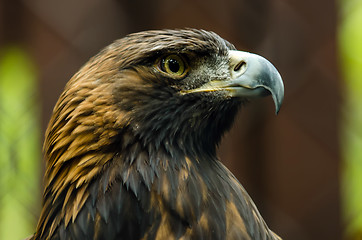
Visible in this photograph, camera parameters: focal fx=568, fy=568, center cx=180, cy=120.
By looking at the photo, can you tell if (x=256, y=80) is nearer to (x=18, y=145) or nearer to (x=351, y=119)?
(x=351, y=119)

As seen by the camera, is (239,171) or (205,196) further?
(239,171)

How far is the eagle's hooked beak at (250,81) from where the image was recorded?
1411 mm

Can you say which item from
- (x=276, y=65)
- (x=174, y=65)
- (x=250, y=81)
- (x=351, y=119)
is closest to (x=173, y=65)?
(x=174, y=65)

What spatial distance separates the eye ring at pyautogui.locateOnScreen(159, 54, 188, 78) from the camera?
1.45 meters

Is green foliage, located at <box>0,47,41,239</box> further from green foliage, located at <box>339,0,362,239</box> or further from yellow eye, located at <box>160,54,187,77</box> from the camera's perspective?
green foliage, located at <box>339,0,362,239</box>

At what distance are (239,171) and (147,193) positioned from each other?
0.95m

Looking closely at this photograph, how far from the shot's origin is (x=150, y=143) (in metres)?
1.43

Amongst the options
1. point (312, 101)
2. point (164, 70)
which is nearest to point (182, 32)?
point (164, 70)

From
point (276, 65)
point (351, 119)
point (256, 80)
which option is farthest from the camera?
point (351, 119)

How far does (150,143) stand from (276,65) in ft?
3.13

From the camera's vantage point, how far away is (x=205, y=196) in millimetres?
1406

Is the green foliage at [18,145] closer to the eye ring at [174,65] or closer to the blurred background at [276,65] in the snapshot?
the blurred background at [276,65]

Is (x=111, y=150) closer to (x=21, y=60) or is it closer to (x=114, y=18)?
(x=114, y=18)

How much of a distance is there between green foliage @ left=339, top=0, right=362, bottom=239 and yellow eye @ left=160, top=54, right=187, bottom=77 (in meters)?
1.04
